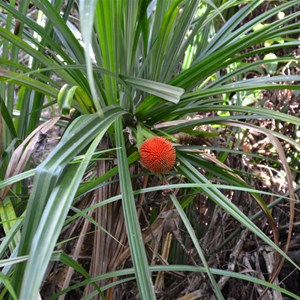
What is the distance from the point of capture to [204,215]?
153 centimetres

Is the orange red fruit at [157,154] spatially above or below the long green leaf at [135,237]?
above

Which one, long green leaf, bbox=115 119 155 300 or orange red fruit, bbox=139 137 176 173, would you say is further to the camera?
orange red fruit, bbox=139 137 176 173

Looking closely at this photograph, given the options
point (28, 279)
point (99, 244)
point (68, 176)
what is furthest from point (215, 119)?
point (28, 279)

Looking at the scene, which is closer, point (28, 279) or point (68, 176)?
point (28, 279)

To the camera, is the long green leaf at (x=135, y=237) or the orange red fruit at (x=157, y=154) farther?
the orange red fruit at (x=157, y=154)

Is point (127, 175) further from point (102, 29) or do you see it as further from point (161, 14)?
point (161, 14)

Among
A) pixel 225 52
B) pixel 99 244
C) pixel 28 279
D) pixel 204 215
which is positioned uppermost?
pixel 225 52

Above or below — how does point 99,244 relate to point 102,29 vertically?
below

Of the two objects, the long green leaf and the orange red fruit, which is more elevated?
the orange red fruit

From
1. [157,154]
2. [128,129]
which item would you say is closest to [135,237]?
[157,154]

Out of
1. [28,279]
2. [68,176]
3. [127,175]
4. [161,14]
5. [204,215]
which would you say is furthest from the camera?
[204,215]

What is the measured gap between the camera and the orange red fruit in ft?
2.89

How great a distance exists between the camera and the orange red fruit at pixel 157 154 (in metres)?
0.88

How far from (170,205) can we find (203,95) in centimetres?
24
